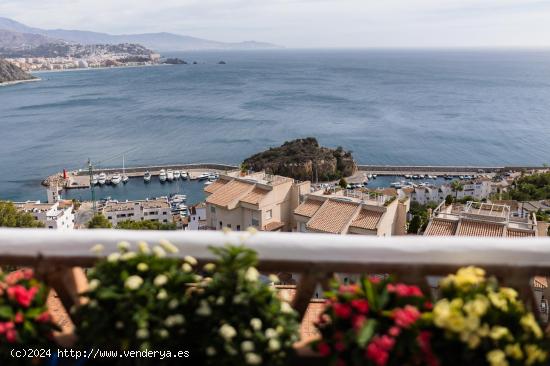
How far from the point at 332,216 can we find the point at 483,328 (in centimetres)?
1343

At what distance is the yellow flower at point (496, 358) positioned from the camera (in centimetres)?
145

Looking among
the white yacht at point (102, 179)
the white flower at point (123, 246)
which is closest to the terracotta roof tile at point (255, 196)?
the white flower at point (123, 246)

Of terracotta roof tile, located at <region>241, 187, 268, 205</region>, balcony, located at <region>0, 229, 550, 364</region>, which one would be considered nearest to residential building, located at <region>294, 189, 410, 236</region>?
terracotta roof tile, located at <region>241, 187, 268, 205</region>

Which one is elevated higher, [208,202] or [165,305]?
[165,305]

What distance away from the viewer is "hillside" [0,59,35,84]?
15150cm

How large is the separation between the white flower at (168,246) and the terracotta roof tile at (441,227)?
1213 cm

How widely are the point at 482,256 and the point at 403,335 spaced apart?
457 millimetres

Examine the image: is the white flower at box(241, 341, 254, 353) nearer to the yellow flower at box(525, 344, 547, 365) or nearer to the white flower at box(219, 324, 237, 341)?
the white flower at box(219, 324, 237, 341)

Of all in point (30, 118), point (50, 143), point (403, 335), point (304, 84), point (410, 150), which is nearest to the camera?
point (403, 335)

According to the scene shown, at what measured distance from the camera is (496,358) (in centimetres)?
145

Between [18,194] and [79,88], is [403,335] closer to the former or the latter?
[18,194]

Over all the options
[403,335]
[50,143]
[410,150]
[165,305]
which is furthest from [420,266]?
[50,143]

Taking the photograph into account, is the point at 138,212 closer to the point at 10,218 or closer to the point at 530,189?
the point at 10,218

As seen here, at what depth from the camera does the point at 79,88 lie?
449 feet
